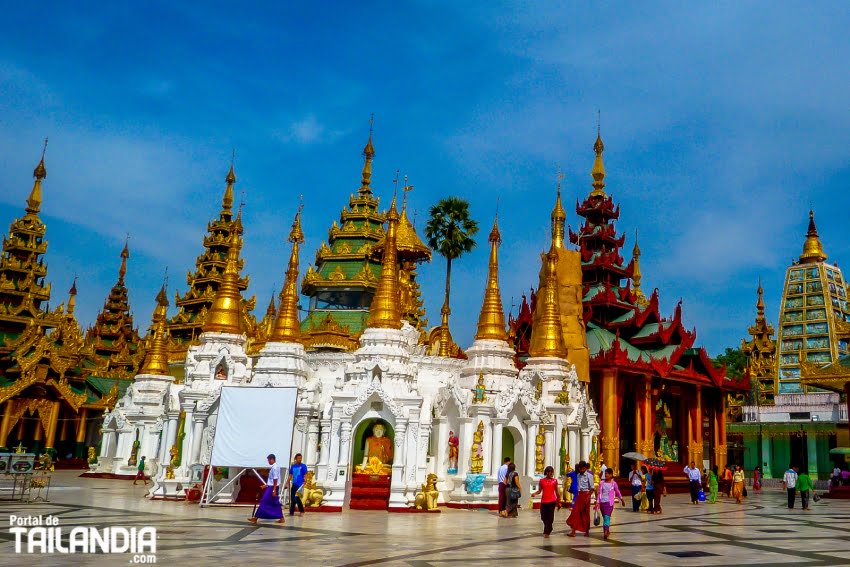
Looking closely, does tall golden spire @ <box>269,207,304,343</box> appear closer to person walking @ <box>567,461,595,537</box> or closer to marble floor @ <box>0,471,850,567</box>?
marble floor @ <box>0,471,850,567</box>

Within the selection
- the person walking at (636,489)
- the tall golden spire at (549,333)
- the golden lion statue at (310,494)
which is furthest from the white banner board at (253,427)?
the tall golden spire at (549,333)

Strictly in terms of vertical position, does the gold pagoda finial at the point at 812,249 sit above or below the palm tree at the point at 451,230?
above

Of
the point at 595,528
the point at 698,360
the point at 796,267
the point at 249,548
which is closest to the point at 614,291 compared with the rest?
the point at 698,360

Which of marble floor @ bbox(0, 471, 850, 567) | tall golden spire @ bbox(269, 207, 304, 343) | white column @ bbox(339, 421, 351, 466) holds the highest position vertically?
tall golden spire @ bbox(269, 207, 304, 343)

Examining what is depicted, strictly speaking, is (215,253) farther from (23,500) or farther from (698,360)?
(23,500)

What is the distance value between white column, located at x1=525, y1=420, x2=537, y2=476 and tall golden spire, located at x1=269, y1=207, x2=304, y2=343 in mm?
7972

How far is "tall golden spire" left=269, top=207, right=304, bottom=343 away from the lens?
2550 cm

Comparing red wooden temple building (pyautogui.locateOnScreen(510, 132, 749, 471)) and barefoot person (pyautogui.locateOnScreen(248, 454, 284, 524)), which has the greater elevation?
red wooden temple building (pyautogui.locateOnScreen(510, 132, 749, 471))

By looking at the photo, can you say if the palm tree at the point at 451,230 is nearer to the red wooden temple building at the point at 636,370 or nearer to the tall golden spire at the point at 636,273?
the red wooden temple building at the point at 636,370

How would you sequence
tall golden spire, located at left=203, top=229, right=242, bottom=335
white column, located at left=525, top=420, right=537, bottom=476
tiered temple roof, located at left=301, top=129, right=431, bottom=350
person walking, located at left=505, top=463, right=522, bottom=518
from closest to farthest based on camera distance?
person walking, located at left=505, top=463, right=522, bottom=518
white column, located at left=525, top=420, right=537, bottom=476
tall golden spire, located at left=203, top=229, right=242, bottom=335
tiered temple roof, located at left=301, top=129, right=431, bottom=350

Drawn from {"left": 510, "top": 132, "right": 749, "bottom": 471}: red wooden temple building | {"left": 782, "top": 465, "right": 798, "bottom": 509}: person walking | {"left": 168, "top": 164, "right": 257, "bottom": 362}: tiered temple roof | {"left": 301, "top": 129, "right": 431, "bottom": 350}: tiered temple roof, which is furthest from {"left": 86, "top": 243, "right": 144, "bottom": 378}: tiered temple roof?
{"left": 782, "top": 465, "right": 798, "bottom": 509}: person walking

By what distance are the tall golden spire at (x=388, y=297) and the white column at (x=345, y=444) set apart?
364 centimetres

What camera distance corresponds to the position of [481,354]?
25.6 meters

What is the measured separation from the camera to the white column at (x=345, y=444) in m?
21.3
